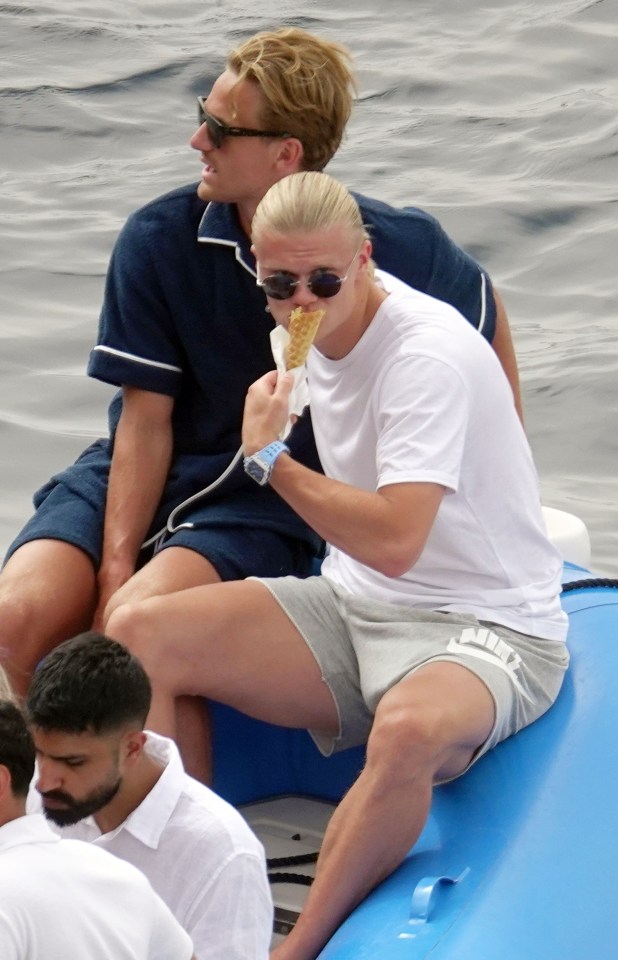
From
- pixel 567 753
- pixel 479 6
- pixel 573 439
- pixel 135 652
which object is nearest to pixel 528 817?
pixel 567 753

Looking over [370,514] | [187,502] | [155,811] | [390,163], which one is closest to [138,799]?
[155,811]

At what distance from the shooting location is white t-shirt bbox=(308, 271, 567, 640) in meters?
1.96

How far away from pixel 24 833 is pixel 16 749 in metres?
0.07

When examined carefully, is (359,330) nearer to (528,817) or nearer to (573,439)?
(528,817)

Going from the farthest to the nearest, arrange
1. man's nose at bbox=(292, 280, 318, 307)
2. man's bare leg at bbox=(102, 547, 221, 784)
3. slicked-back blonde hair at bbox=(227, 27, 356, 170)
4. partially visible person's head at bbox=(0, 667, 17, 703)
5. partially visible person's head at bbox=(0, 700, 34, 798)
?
slicked-back blonde hair at bbox=(227, 27, 356, 170) < man's bare leg at bbox=(102, 547, 221, 784) < man's nose at bbox=(292, 280, 318, 307) < partially visible person's head at bbox=(0, 667, 17, 703) < partially visible person's head at bbox=(0, 700, 34, 798)

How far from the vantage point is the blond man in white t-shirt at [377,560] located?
75.9 inches

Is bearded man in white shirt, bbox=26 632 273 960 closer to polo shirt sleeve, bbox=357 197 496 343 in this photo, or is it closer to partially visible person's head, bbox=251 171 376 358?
partially visible person's head, bbox=251 171 376 358

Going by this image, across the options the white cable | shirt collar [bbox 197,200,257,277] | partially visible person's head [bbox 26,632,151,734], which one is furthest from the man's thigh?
shirt collar [bbox 197,200,257,277]

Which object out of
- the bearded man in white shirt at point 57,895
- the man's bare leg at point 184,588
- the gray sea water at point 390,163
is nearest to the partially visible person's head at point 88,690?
the bearded man in white shirt at point 57,895

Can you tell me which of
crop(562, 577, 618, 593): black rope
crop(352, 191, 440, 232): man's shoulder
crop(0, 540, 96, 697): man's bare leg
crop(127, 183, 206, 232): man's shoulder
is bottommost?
crop(562, 577, 618, 593): black rope

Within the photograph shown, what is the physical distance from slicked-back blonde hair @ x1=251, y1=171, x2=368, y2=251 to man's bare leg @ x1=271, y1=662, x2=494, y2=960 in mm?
587

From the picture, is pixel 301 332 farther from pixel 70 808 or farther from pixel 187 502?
pixel 70 808

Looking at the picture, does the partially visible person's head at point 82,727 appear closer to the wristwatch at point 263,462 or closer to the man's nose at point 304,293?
the wristwatch at point 263,462

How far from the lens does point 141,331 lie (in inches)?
97.7
